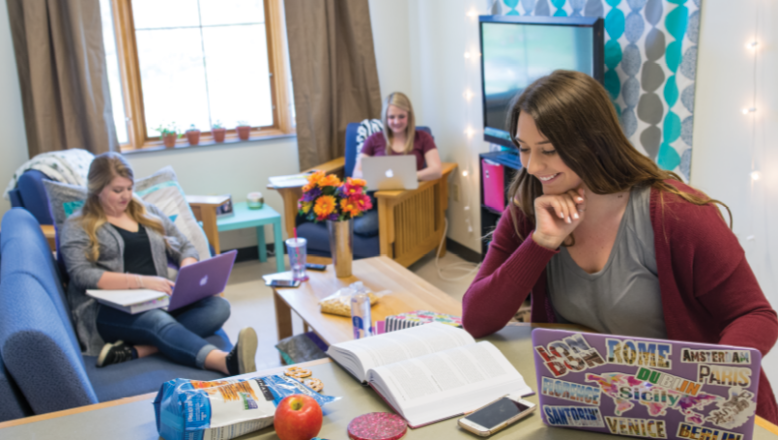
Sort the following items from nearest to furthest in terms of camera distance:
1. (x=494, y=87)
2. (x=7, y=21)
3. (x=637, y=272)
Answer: (x=637, y=272) < (x=494, y=87) < (x=7, y=21)

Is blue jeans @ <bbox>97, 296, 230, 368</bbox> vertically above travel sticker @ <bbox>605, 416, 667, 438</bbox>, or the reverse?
travel sticker @ <bbox>605, 416, 667, 438</bbox>

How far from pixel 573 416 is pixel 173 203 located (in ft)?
8.15

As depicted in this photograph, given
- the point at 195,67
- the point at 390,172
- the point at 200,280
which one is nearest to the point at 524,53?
the point at 390,172

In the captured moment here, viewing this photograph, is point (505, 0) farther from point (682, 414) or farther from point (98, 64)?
Result: point (682, 414)

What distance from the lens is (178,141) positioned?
4.20 m

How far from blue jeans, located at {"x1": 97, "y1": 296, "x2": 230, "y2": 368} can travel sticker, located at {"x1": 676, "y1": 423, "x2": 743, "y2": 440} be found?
1.58m

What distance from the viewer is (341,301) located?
2.21 meters

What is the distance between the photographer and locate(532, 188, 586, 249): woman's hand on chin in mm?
1231

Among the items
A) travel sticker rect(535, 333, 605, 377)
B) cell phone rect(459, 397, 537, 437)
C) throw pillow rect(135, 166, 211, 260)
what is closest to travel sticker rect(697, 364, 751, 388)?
travel sticker rect(535, 333, 605, 377)

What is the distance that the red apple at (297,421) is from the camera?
90cm

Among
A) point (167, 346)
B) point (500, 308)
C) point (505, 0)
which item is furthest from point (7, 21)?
point (500, 308)

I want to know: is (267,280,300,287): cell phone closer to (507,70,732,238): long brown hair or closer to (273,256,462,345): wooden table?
(273,256,462,345): wooden table

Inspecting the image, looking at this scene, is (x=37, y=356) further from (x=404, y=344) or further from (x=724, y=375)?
(x=724, y=375)

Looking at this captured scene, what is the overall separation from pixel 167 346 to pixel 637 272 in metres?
1.56
